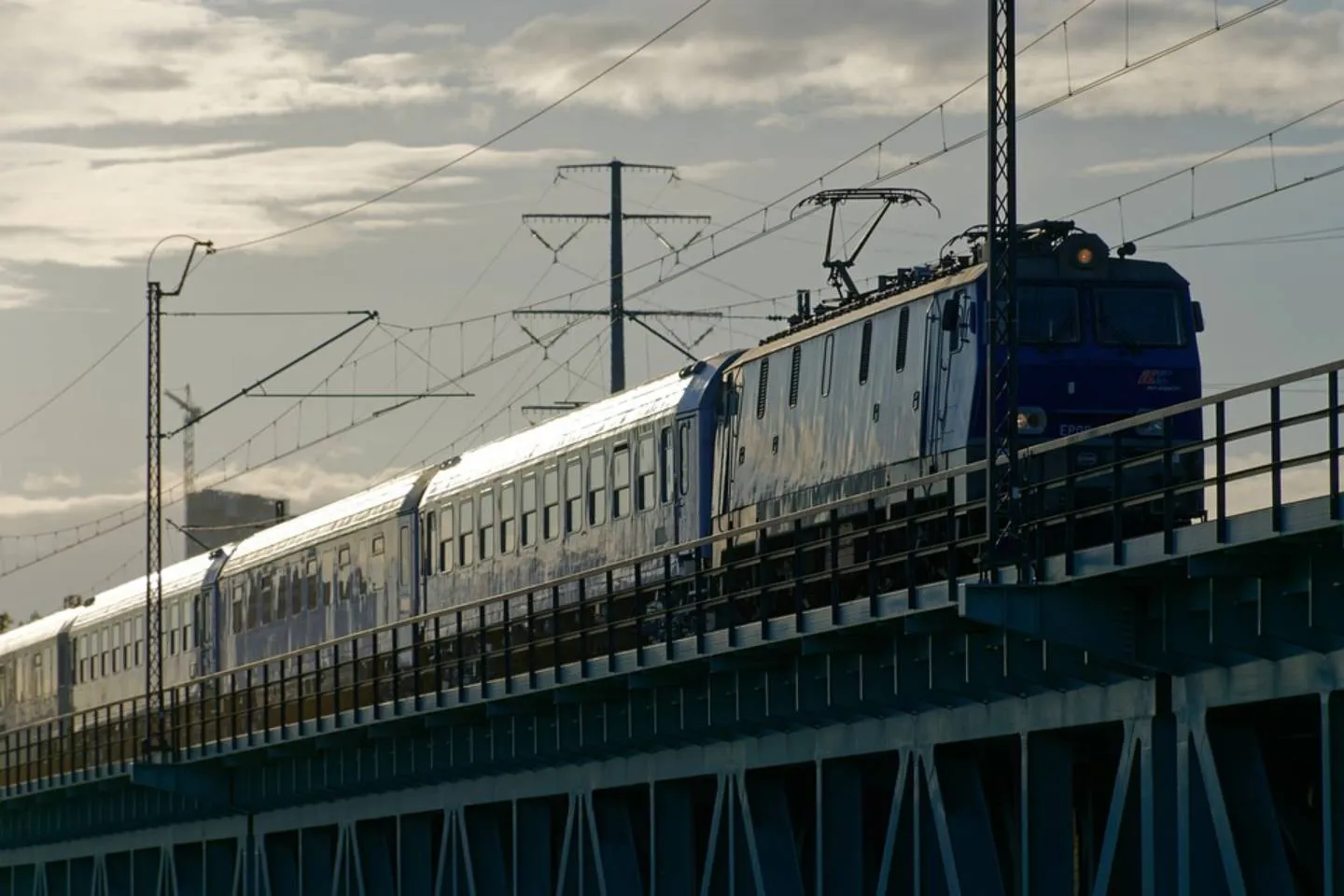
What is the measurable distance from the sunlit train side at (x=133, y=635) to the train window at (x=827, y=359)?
1143 inches

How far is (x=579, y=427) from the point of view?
137 ft

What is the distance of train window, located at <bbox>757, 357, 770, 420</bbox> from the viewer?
3594 centimetres

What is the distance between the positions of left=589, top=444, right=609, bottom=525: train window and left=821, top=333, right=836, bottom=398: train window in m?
6.76

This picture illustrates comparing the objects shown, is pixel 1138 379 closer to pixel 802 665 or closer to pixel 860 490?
pixel 860 490

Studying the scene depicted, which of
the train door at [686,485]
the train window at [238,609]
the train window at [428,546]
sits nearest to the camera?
the train door at [686,485]

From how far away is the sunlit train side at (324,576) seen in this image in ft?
162

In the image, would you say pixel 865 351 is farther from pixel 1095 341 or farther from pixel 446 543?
pixel 446 543

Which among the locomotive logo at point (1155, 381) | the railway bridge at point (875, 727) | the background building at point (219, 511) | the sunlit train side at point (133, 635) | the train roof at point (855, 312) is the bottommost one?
the railway bridge at point (875, 727)

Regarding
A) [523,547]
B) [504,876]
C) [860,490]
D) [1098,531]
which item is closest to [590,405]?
[523,547]

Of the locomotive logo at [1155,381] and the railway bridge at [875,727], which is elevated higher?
the locomotive logo at [1155,381]

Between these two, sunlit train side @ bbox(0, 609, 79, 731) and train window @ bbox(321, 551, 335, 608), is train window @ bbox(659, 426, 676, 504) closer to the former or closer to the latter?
train window @ bbox(321, 551, 335, 608)

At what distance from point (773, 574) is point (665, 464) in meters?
5.63

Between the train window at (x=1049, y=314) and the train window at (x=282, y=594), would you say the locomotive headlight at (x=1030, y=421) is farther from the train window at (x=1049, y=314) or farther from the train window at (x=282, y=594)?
the train window at (x=282, y=594)

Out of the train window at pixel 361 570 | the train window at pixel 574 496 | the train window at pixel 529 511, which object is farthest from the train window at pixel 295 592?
the train window at pixel 574 496
